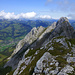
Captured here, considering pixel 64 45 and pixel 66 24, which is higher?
pixel 66 24

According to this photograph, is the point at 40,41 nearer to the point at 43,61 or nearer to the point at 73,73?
the point at 43,61

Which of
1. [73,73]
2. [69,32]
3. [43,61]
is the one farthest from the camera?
[69,32]

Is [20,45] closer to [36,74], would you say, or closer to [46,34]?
[46,34]

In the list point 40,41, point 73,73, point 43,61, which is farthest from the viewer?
point 40,41

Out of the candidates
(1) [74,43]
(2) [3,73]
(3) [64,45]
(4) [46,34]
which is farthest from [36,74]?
(2) [3,73]

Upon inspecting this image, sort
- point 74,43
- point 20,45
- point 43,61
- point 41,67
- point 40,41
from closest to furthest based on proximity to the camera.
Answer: point 41,67, point 43,61, point 74,43, point 40,41, point 20,45

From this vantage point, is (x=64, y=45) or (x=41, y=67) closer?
(x=41, y=67)

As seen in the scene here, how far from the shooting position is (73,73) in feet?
78.6

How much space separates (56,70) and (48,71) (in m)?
3.02

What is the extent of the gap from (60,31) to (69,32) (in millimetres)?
11363

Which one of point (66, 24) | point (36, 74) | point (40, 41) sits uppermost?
point (66, 24)

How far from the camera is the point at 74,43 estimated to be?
60125mm

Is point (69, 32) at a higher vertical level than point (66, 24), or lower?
lower

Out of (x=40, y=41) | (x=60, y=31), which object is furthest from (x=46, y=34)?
(x=60, y=31)
